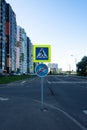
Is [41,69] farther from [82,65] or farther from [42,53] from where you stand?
[82,65]

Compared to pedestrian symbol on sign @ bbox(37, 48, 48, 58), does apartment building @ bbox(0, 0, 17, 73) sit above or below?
above

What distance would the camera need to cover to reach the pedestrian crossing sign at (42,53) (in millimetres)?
14297

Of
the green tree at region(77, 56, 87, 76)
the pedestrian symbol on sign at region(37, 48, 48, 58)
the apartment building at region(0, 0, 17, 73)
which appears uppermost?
the apartment building at region(0, 0, 17, 73)

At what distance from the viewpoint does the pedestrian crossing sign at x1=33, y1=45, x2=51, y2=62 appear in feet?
46.9

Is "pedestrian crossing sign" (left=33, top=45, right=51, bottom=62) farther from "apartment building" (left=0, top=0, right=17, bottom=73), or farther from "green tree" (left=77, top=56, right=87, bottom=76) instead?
"apartment building" (left=0, top=0, right=17, bottom=73)

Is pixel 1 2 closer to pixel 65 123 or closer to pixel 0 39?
pixel 0 39

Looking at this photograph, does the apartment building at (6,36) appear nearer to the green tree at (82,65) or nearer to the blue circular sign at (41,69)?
the green tree at (82,65)

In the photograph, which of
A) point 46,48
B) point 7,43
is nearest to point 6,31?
point 7,43

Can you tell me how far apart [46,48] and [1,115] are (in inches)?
149

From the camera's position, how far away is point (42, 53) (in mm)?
14320

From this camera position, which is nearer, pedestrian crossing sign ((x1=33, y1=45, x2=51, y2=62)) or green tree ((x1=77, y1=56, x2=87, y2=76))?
pedestrian crossing sign ((x1=33, y1=45, x2=51, y2=62))

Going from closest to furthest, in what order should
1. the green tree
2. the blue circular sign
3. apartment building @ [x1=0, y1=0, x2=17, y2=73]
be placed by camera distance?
the blue circular sign < the green tree < apartment building @ [x1=0, y1=0, x2=17, y2=73]

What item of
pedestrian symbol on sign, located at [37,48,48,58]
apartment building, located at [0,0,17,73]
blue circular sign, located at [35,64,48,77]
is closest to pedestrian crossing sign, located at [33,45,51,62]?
pedestrian symbol on sign, located at [37,48,48,58]

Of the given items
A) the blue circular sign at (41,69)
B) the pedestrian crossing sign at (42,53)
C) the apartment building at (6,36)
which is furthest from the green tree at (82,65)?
the blue circular sign at (41,69)
